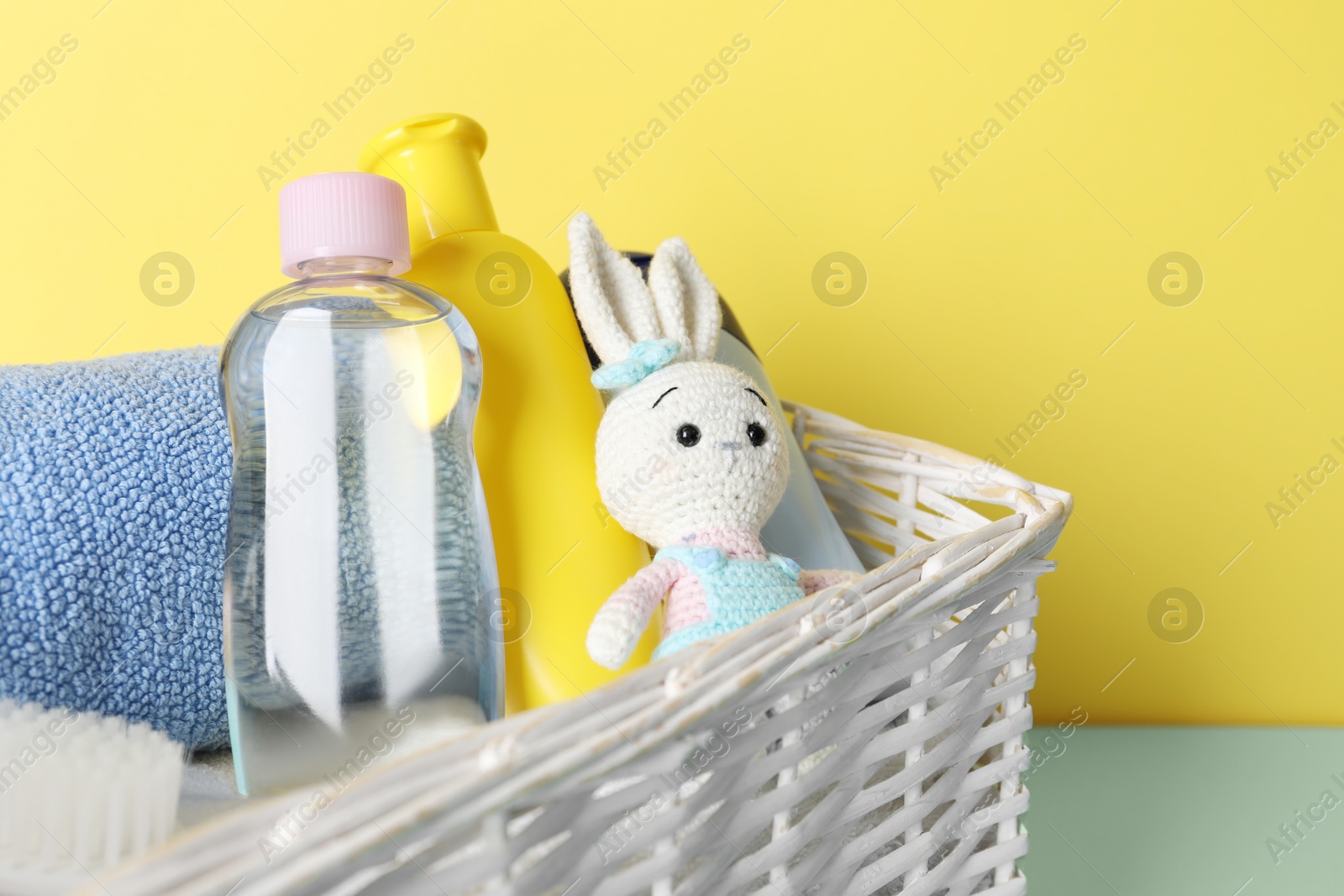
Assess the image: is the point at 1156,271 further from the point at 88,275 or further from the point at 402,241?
the point at 88,275

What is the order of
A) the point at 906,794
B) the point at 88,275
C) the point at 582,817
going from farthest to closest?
the point at 88,275 < the point at 906,794 < the point at 582,817

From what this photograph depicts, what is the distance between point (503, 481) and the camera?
464 millimetres

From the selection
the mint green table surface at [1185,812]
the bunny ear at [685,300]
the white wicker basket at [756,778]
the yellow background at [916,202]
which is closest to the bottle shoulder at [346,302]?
the bunny ear at [685,300]

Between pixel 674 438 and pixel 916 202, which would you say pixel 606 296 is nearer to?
pixel 674 438

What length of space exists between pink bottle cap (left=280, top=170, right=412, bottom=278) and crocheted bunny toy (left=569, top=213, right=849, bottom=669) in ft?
0.39

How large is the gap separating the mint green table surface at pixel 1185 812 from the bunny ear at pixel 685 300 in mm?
395

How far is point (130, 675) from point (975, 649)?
350mm

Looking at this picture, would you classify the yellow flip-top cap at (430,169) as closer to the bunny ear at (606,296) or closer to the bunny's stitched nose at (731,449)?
the bunny ear at (606,296)

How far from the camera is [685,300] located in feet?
1.73

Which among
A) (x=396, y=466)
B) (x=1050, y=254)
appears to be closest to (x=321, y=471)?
(x=396, y=466)

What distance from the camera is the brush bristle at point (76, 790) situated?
1.05 ft

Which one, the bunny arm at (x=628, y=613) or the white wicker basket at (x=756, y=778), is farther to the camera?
the bunny arm at (x=628, y=613)

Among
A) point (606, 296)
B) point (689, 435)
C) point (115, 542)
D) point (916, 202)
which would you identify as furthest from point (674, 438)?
point (916, 202)

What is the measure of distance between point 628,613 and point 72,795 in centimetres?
21
